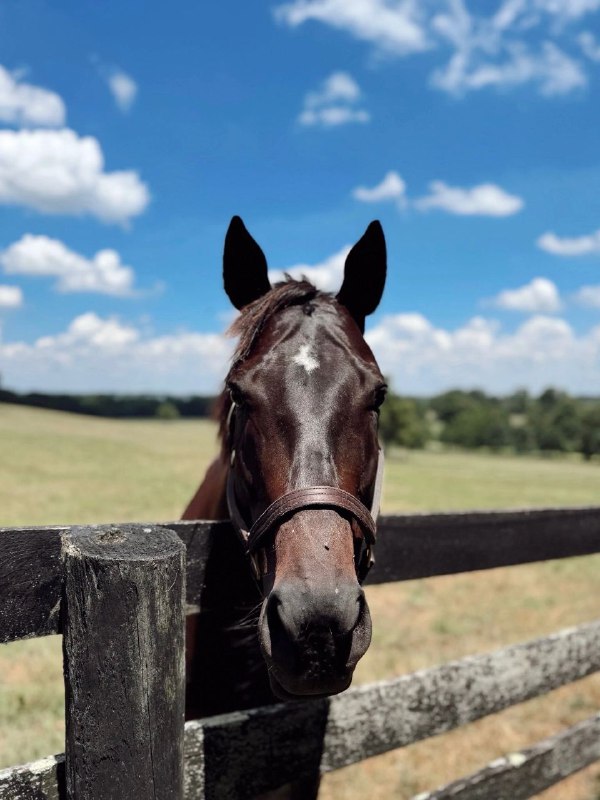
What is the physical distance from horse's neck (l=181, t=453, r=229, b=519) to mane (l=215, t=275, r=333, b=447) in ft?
1.02

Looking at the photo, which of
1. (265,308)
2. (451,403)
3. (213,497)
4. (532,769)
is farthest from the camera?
(451,403)

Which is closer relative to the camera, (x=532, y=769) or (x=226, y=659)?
(x=226, y=659)

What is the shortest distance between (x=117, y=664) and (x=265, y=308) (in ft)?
4.36

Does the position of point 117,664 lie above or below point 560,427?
above

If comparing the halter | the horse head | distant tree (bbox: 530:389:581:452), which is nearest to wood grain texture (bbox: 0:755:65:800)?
the horse head

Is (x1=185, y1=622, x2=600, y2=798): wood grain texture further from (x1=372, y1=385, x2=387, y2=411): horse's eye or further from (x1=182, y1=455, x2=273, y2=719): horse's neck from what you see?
(x1=372, y1=385, x2=387, y2=411): horse's eye

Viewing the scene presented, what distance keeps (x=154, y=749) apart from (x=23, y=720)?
476 centimetres

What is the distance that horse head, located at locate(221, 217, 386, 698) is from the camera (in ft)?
5.13

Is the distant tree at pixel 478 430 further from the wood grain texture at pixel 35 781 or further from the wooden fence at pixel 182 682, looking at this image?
the wood grain texture at pixel 35 781

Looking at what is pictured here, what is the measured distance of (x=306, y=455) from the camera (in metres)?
1.88

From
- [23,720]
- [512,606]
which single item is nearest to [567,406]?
[512,606]

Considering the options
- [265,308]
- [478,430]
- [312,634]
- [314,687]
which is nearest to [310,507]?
[312,634]

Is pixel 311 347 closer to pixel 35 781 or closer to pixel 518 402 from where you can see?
pixel 35 781

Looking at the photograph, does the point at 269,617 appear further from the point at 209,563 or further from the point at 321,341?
the point at 321,341
